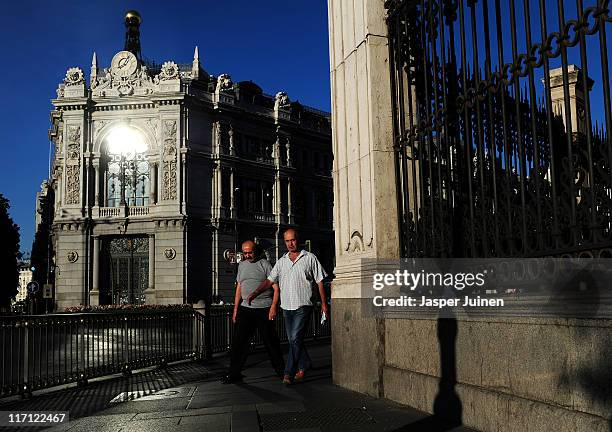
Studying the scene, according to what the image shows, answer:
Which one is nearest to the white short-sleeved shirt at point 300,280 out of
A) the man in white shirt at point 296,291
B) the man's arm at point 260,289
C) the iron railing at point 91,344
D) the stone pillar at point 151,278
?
the man in white shirt at point 296,291

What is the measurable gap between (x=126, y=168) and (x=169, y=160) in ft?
11.5

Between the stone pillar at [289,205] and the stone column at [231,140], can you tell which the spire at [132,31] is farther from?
the stone pillar at [289,205]

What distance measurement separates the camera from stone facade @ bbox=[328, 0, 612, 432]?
12.9 feet

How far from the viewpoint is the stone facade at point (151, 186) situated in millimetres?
42062

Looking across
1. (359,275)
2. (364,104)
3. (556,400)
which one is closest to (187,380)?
(359,275)

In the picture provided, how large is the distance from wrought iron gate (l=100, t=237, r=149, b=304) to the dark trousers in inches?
1392

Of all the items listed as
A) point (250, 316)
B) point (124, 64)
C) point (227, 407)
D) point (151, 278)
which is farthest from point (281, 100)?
point (227, 407)

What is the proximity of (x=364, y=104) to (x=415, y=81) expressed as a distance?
2.11 ft

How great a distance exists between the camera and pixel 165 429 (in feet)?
17.9

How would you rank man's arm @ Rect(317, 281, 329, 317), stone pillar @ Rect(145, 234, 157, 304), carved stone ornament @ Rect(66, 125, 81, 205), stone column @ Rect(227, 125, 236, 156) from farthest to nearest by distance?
1. stone column @ Rect(227, 125, 236, 156)
2. carved stone ornament @ Rect(66, 125, 81, 205)
3. stone pillar @ Rect(145, 234, 157, 304)
4. man's arm @ Rect(317, 281, 329, 317)

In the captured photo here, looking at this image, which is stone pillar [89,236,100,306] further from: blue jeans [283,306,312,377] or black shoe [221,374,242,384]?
blue jeans [283,306,312,377]

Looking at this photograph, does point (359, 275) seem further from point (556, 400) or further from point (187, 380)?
point (187, 380)

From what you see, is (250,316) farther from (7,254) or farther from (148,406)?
(7,254)

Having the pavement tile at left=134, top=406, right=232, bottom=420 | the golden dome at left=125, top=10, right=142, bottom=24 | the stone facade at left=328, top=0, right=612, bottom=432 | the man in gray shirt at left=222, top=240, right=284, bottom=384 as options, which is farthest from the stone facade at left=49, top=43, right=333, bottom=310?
the pavement tile at left=134, top=406, right=232, bottom=420
